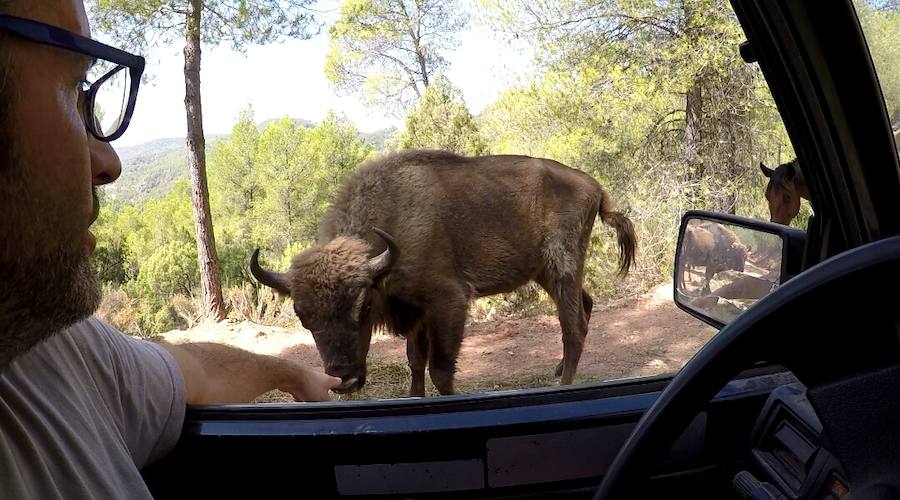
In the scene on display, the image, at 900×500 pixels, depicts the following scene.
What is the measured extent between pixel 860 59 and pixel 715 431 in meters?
0.81

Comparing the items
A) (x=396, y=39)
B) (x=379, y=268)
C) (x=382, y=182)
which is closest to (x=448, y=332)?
(x=379, y=268)

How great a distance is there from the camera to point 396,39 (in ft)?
22.0

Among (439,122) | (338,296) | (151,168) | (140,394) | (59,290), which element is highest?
(439,122)

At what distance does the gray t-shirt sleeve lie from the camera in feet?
4.51

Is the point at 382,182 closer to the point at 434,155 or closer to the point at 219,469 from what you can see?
the point at 434,155

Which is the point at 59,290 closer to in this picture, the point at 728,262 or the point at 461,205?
the point at 728,262

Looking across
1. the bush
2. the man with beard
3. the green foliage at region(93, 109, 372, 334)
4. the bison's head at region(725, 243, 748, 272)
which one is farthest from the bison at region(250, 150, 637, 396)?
the man with beard

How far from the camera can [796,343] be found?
897 mm

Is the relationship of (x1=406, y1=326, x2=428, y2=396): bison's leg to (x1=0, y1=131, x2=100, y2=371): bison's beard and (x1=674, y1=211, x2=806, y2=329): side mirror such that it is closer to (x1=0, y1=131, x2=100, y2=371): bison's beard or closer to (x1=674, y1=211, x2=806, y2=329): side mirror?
(x1=674, y1=211, x2=806, y2=329): side mirror

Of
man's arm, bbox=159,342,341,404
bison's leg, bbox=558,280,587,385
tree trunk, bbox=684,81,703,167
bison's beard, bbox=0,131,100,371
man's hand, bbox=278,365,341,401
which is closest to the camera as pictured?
bison's beard, bbox=0,131,100,371

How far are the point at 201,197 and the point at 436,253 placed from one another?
2.41m

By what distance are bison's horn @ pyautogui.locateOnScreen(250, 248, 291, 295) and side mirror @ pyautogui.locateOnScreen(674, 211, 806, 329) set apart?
2994 mm

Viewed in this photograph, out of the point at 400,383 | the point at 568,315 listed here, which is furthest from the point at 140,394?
the point at 568,315

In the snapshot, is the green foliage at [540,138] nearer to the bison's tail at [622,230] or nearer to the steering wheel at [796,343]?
the bison's tail at [622,230]
